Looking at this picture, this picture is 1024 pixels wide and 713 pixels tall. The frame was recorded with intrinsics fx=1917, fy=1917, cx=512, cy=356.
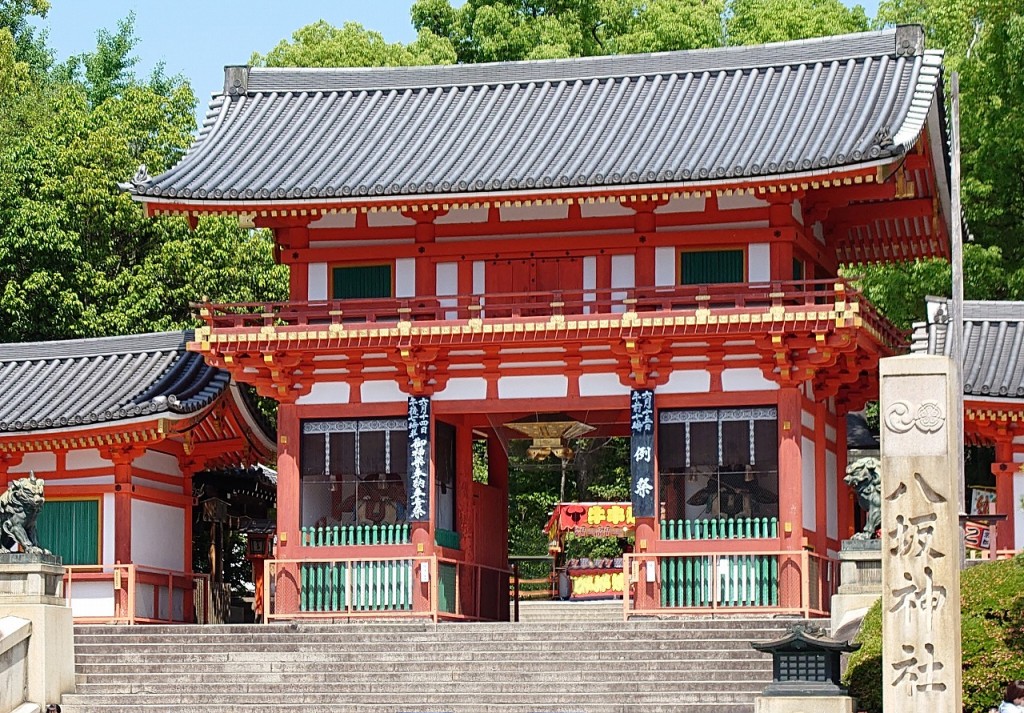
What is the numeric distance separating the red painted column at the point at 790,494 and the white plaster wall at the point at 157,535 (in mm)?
10013

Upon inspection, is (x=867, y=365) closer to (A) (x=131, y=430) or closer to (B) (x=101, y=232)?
(A) (x=131, y=430)

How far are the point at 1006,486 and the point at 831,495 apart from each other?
8.50 feet

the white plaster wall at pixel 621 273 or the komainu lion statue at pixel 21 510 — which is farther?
the white plaster wall at pixel 621 273

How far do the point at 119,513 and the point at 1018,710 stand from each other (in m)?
16.5

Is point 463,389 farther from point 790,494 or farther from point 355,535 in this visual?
point 790,494

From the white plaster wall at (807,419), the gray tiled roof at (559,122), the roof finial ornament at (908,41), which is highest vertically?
the roof finial ornament at (908,41)

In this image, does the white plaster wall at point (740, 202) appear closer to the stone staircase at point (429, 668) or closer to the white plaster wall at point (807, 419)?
the white plaster wall at point (807, 419)

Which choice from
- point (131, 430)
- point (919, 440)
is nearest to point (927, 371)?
point (919, 440)

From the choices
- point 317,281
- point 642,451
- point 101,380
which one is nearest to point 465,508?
point 642,451

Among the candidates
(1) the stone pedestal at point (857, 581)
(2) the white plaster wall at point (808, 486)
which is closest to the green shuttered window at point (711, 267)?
(2) the white plaster wall at point (808, 486)

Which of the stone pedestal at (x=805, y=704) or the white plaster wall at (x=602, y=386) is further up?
the white plaster wall at (x=602, y=386)

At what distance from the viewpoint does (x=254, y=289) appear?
38.7 meters

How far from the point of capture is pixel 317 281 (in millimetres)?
29250

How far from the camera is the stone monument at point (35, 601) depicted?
22.9m
